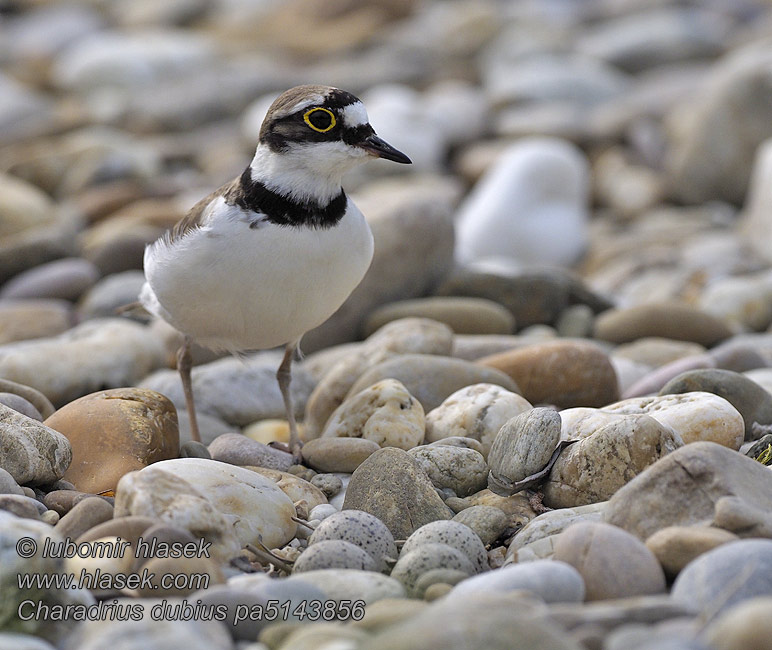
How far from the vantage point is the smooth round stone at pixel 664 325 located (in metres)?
6.62

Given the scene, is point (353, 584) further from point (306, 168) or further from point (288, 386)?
point (288, 386)

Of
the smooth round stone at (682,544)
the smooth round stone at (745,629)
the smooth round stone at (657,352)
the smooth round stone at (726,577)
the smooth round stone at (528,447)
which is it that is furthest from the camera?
the smooth round stone at (657,352)

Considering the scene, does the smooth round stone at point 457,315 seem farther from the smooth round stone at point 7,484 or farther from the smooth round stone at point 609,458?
the smooth round stone at point 7,484

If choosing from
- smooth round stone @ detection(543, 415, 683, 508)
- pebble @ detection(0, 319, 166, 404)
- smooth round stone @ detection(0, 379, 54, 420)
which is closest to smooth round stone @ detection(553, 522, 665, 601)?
smooth round stone @ detection(543, 415, 683, 508)

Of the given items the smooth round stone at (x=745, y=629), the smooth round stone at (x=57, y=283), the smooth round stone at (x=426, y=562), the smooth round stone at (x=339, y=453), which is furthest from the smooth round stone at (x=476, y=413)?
the smooth round stone at (x=57, y=283)

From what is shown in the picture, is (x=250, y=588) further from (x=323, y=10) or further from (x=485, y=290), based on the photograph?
(x=323, y=10)

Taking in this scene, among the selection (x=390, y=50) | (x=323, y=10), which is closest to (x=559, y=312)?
(x=390, y=50)

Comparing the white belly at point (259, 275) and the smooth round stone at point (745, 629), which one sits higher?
the white belly at point (259, 275)

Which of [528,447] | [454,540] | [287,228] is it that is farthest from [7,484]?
[528,447]

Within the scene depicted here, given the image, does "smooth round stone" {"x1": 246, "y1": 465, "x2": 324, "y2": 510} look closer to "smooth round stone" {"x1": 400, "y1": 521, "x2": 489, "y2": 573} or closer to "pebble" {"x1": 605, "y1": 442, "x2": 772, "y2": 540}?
"smooth round stone" {"x1": 400, "y1": 521, "x2": 489, "y2": 573}

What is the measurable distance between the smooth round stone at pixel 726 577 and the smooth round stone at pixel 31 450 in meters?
2.48

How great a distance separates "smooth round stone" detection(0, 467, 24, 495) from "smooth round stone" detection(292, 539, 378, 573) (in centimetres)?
117

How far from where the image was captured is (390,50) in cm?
1864

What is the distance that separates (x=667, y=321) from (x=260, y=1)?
62.8 ft
